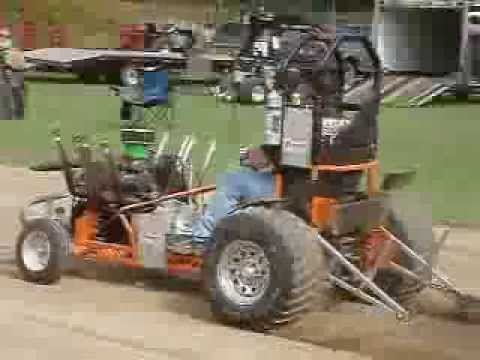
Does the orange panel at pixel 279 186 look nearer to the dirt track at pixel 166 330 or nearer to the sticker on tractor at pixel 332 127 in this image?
the sticker on tractor at pixel 332 127

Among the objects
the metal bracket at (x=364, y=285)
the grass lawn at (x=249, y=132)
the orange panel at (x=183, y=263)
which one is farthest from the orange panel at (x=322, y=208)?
the grass lawn at (x=249, y=132)

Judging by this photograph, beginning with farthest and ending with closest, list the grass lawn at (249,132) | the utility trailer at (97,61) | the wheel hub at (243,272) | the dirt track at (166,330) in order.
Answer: the utility trailer at (97,61) < the grass lawn at (249,132) < the wheel hub at (243,272) < the dirt track at (166,330)

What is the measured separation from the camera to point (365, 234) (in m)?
8.32

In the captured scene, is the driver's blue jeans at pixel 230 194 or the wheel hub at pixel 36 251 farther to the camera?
the wheel hub at pixel 36 251

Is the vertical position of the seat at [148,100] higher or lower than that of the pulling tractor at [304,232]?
lower

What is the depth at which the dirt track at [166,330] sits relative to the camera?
7.25 metres

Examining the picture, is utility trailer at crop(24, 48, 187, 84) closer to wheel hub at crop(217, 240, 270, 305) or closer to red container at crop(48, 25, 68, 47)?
red container at crop(48, 25, 68, 47)

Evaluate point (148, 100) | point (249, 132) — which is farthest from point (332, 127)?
point (148, 100)

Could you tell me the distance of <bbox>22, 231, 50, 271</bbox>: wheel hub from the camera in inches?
374

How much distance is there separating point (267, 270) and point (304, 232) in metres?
0.35

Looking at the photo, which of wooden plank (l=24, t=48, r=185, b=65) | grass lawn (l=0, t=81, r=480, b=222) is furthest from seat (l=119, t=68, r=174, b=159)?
wooden plank (l=24, t=48, r=185, b=65)

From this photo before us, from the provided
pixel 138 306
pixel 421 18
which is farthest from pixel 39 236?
pixel 421 18

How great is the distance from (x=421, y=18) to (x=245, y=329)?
25337 mm

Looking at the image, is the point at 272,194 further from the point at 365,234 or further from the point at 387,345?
the point at 387,345
